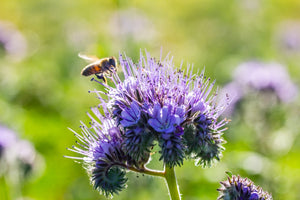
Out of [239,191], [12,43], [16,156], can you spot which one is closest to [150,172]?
[239,191]

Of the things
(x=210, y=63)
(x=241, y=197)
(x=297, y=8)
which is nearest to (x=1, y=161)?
(x=241, y=197)

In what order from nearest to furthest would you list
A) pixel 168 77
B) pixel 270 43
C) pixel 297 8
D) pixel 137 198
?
pixel 168 77 → pixel 137 198 → pixel 270 43 → pixel 297 8

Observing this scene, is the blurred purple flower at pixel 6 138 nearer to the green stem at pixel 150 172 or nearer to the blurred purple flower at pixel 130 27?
the blurred purple flower at pixel 130 27

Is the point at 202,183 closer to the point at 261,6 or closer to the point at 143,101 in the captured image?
the point at 143,101

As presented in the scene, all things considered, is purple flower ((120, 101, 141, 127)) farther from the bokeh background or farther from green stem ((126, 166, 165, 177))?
the bokeh background

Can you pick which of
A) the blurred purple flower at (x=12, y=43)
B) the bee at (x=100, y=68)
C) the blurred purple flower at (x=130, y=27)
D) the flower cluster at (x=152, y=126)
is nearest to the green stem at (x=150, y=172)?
the flower cluster at (x=152, y=126)

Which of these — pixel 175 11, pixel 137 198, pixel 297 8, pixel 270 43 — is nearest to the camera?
pixel 137 198

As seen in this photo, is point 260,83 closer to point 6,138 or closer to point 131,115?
point 6,138
